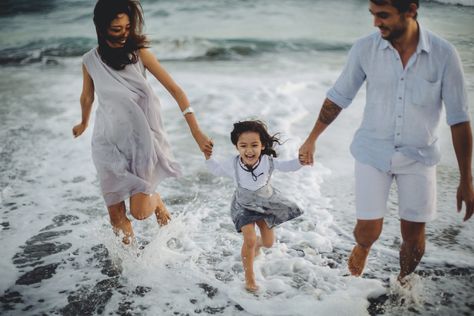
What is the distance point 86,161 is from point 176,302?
3.43m

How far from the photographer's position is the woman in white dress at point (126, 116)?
11.0 ft

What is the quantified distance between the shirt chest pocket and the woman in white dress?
148cm

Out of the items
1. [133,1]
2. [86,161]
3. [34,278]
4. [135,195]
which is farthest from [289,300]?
[86,161]

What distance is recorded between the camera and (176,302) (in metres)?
3.40

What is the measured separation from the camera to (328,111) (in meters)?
3.12

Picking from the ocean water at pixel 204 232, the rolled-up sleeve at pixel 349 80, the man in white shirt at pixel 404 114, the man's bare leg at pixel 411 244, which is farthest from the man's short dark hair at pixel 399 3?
the ocean water at pixel 204 232

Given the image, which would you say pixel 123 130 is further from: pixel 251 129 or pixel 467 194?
pixel 467 194

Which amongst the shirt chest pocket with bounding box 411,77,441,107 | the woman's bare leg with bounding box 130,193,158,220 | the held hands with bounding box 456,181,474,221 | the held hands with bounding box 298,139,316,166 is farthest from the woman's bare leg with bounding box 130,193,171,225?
the held hands with bounding box 456,181,474,221

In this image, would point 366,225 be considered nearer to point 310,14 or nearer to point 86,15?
point 310,14

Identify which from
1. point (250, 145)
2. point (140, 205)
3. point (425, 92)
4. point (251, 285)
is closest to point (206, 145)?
point (250, 145)

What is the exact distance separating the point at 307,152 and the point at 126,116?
1.33 m

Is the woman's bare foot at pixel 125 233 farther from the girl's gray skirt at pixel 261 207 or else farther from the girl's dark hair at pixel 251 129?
the girl's dark hair at pixel 251 129

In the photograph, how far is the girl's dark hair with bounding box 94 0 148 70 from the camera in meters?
3.18

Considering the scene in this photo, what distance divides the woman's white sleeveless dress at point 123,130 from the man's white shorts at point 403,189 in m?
1.57
